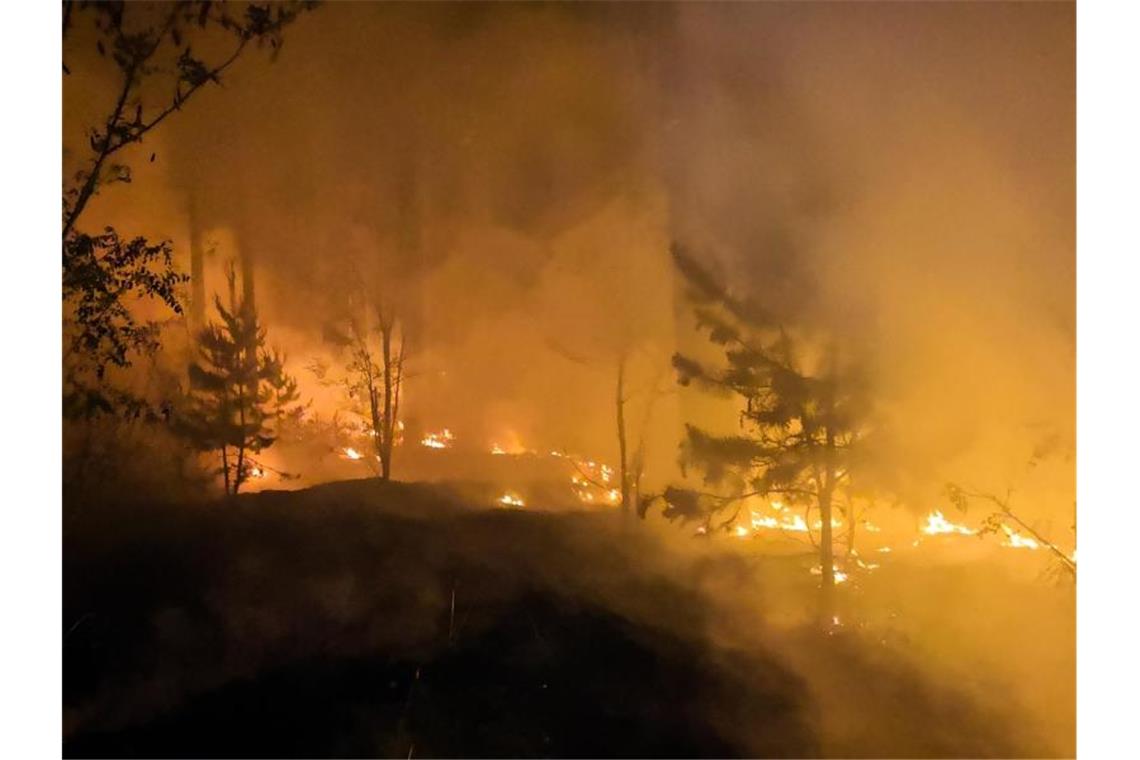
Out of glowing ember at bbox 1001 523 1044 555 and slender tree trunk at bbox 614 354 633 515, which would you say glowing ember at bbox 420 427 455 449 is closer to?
slender tree trunk at bbox 614 354 633 515

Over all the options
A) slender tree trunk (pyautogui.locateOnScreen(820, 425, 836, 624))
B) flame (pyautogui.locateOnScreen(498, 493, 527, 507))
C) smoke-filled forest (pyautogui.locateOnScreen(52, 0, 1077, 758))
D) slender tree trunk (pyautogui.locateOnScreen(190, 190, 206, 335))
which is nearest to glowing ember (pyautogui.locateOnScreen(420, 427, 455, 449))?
smoke-filled forest (pyautogui.locateOnScreen(52, 0, 1077, 758))

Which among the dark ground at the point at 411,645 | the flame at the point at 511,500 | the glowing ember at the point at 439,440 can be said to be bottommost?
the dark ground at the point at 411,645

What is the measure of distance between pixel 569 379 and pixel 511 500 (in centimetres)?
30

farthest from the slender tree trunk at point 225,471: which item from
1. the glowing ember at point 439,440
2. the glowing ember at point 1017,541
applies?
the glowing ember at point 1017,541

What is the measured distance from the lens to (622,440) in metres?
1.53

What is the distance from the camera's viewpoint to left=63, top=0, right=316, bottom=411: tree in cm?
159

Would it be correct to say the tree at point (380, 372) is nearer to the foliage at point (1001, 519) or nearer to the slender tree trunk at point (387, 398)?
the slender tree trunk at point (387, 398)

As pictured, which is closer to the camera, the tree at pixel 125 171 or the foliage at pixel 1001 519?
the foliage at pixel 1001 519

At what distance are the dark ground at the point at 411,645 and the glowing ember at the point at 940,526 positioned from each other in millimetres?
296

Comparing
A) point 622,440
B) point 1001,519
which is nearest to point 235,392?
point 622,440

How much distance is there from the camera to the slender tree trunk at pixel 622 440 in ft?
5.00

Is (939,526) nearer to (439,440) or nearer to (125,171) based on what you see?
(439,440)

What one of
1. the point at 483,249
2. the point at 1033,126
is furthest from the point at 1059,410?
the point at 483,249
